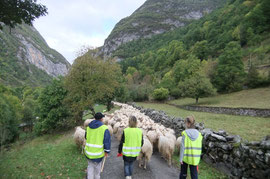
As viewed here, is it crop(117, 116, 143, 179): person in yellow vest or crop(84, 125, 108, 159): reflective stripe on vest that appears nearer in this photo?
crop(84, 125, 108, 159): reflective stripe on vest

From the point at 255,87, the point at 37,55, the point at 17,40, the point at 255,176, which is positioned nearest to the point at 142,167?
the point at 255,176

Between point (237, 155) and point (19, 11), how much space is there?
374 inches

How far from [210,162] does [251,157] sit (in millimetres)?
2211

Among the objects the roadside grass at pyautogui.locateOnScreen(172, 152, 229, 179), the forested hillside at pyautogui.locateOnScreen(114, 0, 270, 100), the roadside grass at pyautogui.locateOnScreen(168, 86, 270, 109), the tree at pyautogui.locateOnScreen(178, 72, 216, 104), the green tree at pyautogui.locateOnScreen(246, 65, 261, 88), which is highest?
the forested hillside at pyautogui.locateOnScreen(114, 0, 270, 100)

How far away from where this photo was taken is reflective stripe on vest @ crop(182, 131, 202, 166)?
4.05 m

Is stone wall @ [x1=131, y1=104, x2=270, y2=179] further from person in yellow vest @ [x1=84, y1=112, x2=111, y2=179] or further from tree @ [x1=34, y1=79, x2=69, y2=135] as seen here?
tree @ [x1=34, y1=79, x2=69, y2=135]

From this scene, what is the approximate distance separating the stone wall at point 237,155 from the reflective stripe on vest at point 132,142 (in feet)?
12.6

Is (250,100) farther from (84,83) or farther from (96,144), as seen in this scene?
(96,144)

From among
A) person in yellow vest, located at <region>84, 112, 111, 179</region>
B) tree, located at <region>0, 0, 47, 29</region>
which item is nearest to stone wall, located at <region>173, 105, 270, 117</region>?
person in yellow vest, located at <region>84, 112, 111, 179</region>

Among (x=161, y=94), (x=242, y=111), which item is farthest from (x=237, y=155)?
(x=161, y=94)

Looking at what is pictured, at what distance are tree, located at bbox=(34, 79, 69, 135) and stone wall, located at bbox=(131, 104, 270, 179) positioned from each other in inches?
694

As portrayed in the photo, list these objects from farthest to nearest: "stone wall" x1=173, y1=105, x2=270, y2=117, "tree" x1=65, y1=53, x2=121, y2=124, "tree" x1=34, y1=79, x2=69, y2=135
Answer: "tree" x1=34, y1=79, x2=69, y2=135 → "stone wall" x1=173, y1=105, x2=270, y2=117 → "tree" x1=65, y1=53, x2=121, y2=124

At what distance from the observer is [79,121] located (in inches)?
779

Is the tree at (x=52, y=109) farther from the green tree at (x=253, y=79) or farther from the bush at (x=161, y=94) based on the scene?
the green tree at (x=253, y=79)
